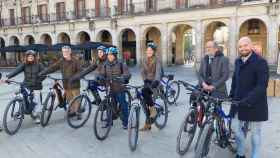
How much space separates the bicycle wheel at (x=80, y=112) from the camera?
6.82 m

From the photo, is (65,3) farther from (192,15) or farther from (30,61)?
(30,61)

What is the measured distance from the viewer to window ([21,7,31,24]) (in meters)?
38.2

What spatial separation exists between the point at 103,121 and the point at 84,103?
840mm

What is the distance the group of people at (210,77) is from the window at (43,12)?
101ft

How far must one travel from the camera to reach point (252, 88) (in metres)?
4.46

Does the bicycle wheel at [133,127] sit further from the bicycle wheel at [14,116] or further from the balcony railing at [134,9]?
the balcony railing at [134,9]

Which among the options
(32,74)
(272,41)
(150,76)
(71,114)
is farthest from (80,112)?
(272,41)

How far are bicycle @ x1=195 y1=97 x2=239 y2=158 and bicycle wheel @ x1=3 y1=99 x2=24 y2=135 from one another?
4169mm

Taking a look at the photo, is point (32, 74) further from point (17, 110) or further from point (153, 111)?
point (153, 111)

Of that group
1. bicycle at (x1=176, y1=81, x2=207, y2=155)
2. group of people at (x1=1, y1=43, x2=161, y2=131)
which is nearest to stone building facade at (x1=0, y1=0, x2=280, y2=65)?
group of people at (x1=1, y1=43, x2=161, y2=131)

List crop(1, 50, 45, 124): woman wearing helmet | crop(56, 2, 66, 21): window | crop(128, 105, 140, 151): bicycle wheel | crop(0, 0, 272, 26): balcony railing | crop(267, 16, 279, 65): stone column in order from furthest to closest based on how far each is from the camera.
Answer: crop(56, 2, 66, 21): window
crop(0, 0, 272, 26): balcony railing
crop(267, 16, 279, 65): stone column
crop(1, 50, 45, 124): woman wearing helmet
crop(128, 105, 140, 151): bicycle wheel

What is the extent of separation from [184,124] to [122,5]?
26578mm

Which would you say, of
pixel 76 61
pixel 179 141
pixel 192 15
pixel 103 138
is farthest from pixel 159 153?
pixel 192 15

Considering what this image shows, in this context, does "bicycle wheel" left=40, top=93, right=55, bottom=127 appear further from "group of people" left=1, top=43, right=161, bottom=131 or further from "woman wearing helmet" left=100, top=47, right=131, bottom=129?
"woman wearing helmet" left=100, top=47, right=131, bottom=129
